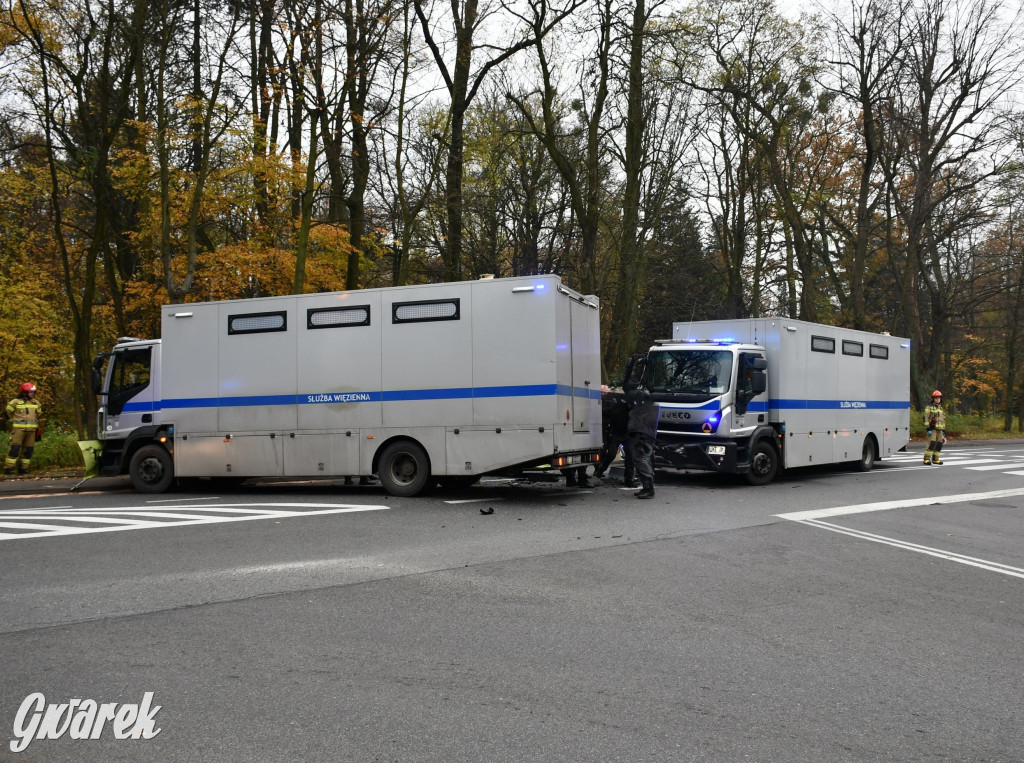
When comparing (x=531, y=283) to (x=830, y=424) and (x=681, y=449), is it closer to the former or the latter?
(x=681, y=449)

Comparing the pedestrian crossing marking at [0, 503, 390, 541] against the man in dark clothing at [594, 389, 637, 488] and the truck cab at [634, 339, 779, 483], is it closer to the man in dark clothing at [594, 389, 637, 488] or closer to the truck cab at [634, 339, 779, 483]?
the man in dark clothing at [594, 389, 637, 488]

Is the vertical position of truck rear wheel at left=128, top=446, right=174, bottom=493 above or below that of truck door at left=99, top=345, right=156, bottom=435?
below

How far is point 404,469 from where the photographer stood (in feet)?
42.3

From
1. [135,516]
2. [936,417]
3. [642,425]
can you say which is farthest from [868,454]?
[135,516]

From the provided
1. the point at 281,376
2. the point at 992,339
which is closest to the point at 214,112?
the point at 281,376

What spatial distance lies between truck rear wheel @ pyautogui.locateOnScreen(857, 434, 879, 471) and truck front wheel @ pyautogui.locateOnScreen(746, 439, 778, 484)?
4.23 metres

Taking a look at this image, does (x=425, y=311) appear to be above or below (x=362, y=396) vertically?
above

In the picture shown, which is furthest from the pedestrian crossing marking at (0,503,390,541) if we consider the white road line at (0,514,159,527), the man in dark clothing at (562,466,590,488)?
the man in dark clothing at (562,466,590,488)

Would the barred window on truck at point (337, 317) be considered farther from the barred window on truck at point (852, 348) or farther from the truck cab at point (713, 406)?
the barred window on truck at point (852, 348)

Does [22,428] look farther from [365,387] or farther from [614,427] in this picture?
[614,427]

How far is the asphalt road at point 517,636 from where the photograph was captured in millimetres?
3883

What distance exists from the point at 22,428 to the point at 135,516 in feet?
27.2

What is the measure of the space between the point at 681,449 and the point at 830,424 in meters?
4.21

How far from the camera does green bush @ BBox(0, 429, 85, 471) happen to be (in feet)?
59.0
